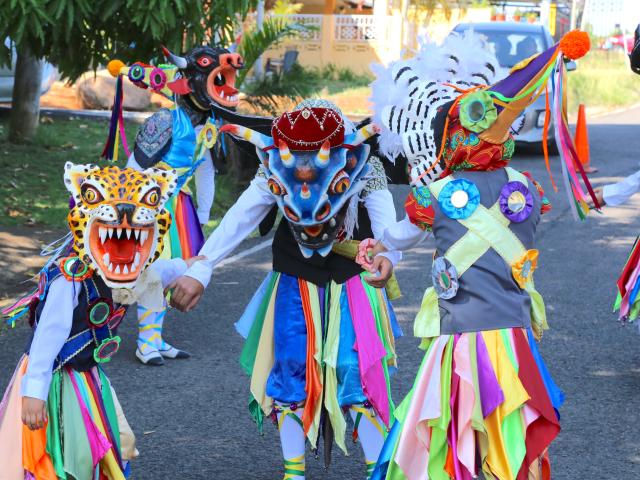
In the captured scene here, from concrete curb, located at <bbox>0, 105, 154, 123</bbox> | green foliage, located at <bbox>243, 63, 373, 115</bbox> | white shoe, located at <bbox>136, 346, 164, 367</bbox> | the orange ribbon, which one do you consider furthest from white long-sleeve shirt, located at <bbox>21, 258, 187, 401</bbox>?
concrete curb, located at <bbox>0, 105, 154, 123</bbox>

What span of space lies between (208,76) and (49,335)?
3564mm

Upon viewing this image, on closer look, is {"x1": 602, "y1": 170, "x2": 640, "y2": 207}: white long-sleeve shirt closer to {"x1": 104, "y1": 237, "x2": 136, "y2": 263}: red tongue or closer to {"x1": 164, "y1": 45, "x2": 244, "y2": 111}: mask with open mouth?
{"x1": 104, "y1": 237, "x2": 136, "y2": 263}: red tongue

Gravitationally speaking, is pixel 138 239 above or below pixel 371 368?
above

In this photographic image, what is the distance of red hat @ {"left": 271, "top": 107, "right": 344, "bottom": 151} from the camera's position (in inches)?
170

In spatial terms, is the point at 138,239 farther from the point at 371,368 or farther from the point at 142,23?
the point at 142,23

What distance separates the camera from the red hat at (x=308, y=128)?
170 inches

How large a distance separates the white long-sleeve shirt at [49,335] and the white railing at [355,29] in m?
32.7

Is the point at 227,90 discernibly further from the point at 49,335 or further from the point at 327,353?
the point at 49,335

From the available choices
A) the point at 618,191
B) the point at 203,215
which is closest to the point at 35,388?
the point at 618,191

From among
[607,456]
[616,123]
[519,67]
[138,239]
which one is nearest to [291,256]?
[138,239]

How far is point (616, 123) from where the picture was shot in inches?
971

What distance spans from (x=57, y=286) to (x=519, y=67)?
1.85 metres

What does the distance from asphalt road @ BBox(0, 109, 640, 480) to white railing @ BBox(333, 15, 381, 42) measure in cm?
2607

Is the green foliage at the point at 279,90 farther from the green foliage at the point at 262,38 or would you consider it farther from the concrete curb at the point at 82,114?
the concrete curb at the point at 82,114
